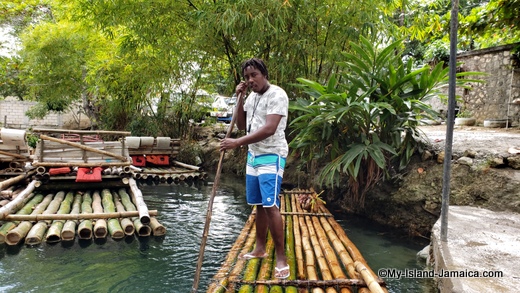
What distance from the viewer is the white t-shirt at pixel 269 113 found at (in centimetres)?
260

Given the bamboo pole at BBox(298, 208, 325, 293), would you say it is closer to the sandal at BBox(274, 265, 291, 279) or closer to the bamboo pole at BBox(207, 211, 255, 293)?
the sandal at BBox(274, 265, 291, 279)

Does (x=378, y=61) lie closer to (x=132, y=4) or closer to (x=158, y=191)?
(x=132, y=4)

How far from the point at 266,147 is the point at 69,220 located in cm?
330

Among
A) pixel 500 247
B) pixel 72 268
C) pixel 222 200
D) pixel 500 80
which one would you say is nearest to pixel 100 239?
pixel 72 268

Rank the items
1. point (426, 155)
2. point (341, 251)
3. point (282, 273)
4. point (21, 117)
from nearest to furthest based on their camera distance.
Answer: point (282, 273) → point (341, 251) → point (426, 155) → point (21, 117)

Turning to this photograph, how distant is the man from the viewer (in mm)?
2578

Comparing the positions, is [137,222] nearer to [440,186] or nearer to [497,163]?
[440,186]

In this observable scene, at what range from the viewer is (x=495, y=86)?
923 cm

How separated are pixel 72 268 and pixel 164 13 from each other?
432 centimetres

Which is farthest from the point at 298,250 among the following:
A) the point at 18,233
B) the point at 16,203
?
the point at 16,203

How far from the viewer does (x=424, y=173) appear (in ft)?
16.5

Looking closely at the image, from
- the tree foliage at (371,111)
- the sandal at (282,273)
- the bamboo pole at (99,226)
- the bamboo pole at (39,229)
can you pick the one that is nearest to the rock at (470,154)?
the tree foliage at (371,111)

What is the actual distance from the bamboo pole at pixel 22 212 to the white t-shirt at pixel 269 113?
10.7 feet

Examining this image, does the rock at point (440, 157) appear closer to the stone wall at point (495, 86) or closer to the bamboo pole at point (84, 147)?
the stone wall at point (495, 86)
